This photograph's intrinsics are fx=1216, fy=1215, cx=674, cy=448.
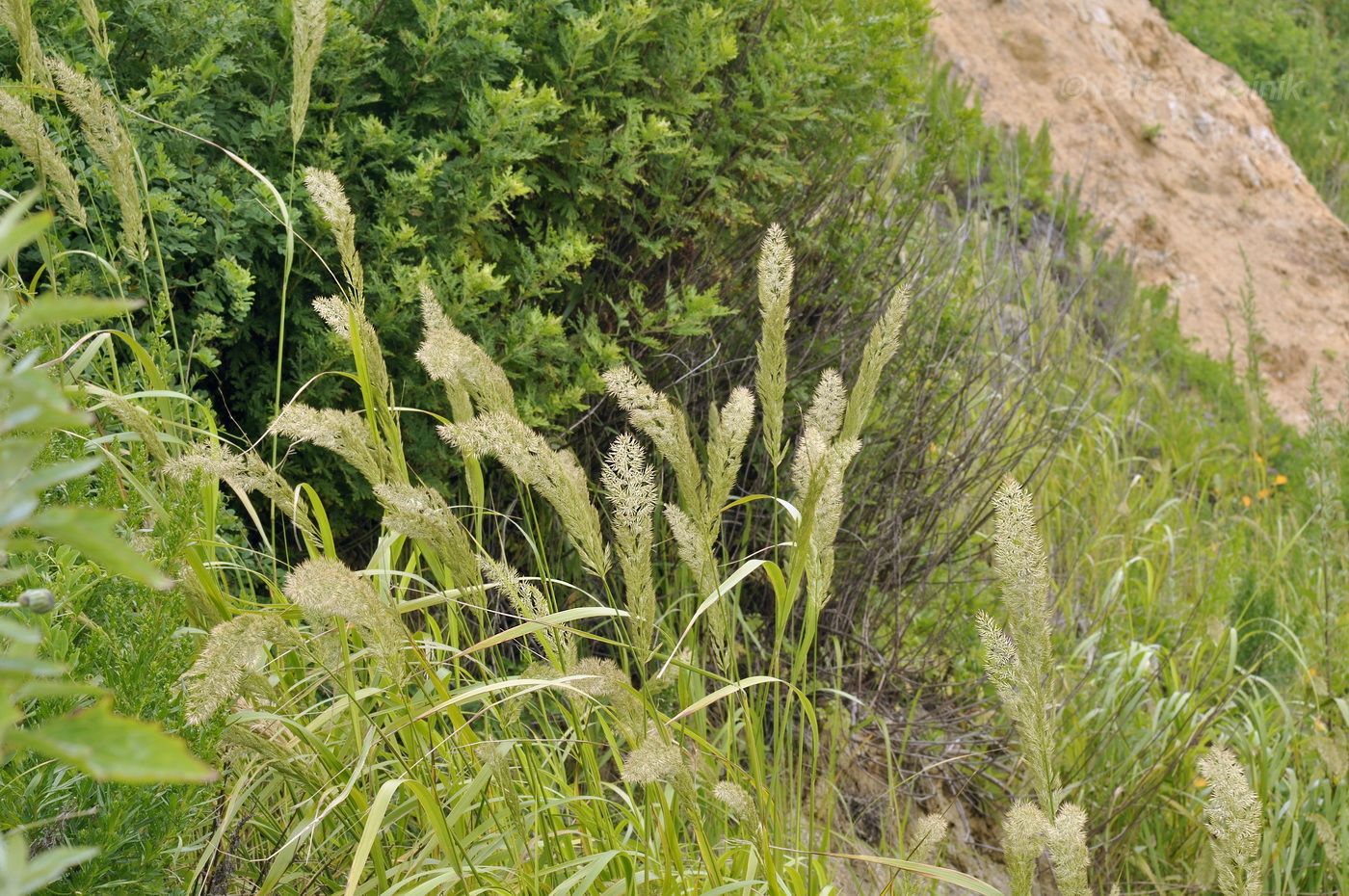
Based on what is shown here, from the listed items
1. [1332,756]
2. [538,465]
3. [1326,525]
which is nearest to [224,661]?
[538,465]

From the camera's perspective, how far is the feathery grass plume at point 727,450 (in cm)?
155

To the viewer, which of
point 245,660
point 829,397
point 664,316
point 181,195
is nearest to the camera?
point 245,660

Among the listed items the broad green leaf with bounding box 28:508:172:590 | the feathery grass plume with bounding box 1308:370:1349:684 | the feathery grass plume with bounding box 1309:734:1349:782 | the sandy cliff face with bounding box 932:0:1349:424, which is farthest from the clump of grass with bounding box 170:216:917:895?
the sandy cliff face with bounding box 932:0:1349:424

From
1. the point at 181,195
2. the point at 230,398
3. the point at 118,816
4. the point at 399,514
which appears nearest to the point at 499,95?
the point at 181,195

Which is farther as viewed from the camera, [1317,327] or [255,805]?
[1317,327]

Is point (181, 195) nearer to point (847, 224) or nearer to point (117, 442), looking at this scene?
point (117, 442)

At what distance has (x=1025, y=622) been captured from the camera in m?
1.45

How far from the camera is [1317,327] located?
8.09 m

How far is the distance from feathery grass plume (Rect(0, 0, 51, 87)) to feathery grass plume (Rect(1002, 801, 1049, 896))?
1709 mm

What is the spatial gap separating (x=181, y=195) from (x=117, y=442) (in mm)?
632

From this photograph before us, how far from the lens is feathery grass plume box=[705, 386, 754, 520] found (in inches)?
60.9

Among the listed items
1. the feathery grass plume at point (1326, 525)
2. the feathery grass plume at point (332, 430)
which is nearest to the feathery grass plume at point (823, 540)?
the feathery grass plume at point (332, 430)

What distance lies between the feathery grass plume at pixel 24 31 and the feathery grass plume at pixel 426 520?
916mm

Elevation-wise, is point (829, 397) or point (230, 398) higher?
point (829, 397)
